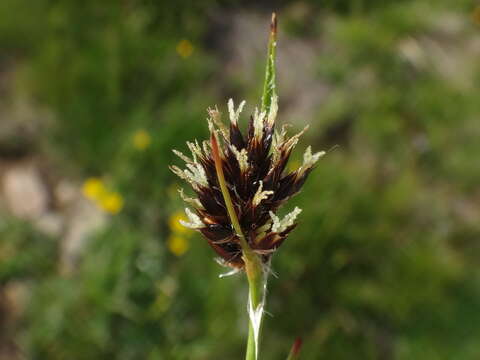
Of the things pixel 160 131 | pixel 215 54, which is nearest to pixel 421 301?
pixel 160 131

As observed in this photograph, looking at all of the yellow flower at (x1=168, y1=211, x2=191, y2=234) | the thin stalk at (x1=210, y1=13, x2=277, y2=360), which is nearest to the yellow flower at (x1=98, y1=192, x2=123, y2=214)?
the yellow flower at (x1=168, y1=211, x2=191, y2=234)

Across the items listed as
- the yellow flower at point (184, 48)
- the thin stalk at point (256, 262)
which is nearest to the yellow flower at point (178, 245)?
the yellow flower at point (184, 48)

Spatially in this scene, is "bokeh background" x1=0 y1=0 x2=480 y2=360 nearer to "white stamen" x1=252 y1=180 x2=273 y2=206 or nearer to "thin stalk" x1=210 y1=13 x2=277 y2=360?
"thin stalk" x1=210 y1=13 x2=277 y2=360

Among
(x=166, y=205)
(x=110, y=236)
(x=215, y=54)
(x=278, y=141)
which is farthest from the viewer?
(x=215, y=54)

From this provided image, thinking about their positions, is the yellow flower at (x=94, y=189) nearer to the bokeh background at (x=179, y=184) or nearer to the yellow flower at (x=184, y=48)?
the bokeh background at (x=179, y=184)

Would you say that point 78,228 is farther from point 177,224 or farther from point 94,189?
point 177,224

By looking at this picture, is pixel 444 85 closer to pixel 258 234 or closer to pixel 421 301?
pixel 421 301

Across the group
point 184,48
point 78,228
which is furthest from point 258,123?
point 184,48
